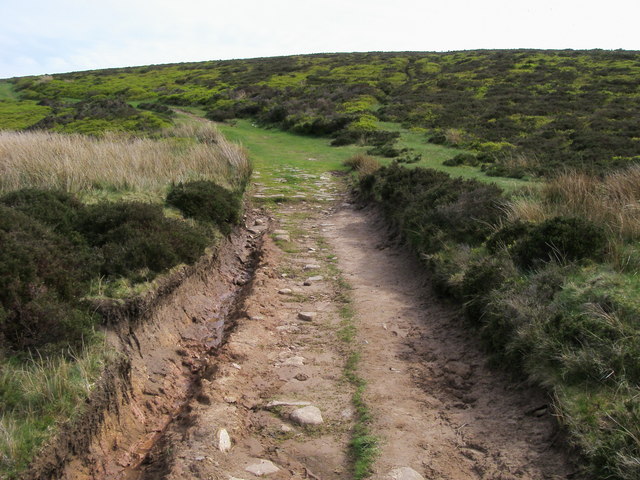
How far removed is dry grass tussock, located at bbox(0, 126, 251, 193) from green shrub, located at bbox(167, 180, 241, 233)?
2.06ft

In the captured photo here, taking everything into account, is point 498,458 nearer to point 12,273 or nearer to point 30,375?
point 30,375

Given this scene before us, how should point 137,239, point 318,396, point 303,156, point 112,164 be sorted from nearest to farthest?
point 318,396
point 137,239
point 112,164
point 303,156

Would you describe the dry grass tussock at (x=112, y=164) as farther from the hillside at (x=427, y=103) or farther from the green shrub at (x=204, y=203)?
the hillside at (x=427, y=103)

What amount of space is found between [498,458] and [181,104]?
130 ft

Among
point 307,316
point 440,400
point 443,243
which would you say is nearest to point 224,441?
point 440,400

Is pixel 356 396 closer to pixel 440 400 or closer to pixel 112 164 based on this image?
pixel 440 400

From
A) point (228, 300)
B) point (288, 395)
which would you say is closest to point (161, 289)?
point (228, 300)

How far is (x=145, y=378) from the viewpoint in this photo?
5.78 m

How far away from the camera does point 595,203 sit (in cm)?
830

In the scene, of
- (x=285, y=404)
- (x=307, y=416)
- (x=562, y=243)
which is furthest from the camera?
(x=562, y=243)

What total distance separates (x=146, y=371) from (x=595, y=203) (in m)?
6.61

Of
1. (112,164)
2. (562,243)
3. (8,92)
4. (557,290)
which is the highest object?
(8,92)

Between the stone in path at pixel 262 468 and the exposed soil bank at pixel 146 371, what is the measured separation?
98 cm

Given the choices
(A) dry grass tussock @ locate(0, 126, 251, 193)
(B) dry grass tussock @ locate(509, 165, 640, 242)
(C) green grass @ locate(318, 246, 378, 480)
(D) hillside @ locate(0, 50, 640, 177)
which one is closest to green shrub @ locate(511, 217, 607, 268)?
(B) dry grass tussock @ locate(509, 165, 640, 242)
